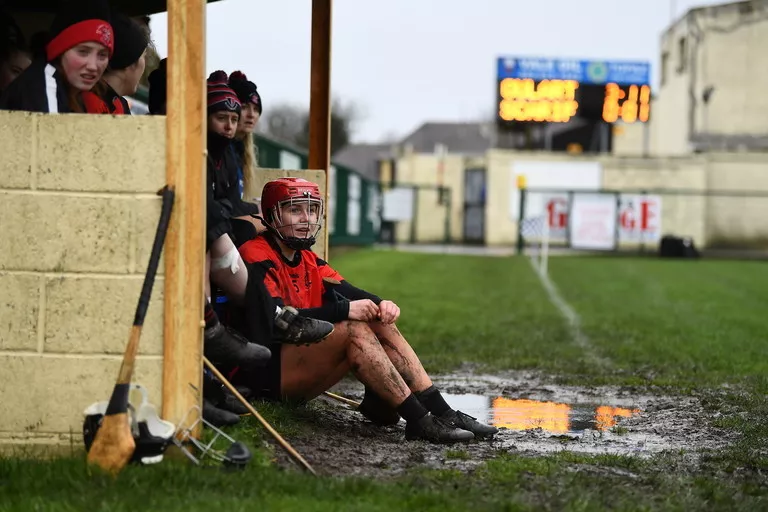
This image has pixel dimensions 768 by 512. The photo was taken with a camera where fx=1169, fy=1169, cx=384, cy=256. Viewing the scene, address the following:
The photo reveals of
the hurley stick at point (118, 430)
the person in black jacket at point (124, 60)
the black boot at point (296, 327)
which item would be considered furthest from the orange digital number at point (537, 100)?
the hurley stick at point (118, 430)

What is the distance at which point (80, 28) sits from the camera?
5246 millimetres

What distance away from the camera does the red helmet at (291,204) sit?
6.31 metres

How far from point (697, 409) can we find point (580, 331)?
226 inches

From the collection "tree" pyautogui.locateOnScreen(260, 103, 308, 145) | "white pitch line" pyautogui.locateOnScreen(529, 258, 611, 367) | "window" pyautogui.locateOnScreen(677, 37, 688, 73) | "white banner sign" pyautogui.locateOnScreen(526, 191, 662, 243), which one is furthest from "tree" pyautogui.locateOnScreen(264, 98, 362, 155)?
"white pitch line" pyautogui.locateOnScreen(529, 258, 611, 367)

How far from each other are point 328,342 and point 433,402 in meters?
0.67

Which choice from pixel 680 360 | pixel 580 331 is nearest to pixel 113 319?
pixel 680 360

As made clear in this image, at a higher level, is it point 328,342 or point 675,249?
point 328,342

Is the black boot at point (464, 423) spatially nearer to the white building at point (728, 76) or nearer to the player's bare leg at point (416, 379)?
the player's bare leg at point (416, 379)

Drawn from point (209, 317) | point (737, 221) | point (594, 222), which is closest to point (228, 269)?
point (209, 317)

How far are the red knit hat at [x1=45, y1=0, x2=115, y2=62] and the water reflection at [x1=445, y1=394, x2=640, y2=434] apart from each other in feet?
10.6

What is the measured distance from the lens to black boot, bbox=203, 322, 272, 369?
5.52 meters

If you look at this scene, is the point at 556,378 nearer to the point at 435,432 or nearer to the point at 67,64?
the point at 435,432

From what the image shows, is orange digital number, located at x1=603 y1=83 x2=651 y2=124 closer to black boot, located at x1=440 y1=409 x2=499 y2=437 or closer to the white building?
the white building

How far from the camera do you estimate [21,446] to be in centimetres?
512
